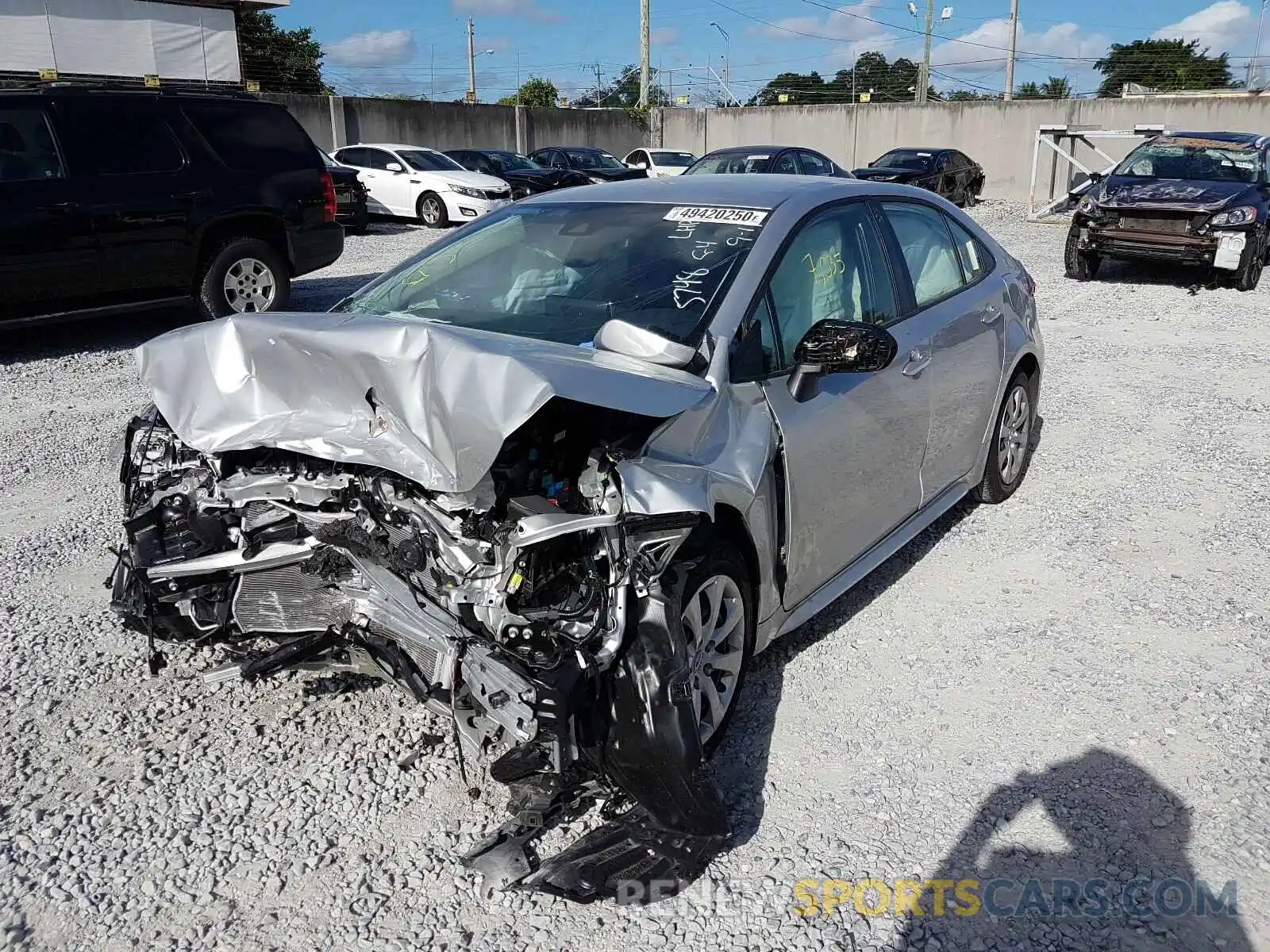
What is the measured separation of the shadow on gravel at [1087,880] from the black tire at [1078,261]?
38.0 ft

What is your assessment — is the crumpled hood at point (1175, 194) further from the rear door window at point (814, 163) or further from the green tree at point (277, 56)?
the green tree at point (277, 56)

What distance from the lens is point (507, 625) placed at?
103 inches

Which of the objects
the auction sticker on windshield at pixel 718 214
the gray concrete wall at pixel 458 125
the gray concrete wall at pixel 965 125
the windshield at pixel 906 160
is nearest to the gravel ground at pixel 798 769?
the auction sticker on windshield at pixel 718 214

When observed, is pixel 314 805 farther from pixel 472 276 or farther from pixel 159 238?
pixel 159 238

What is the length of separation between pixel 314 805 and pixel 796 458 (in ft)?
6.12

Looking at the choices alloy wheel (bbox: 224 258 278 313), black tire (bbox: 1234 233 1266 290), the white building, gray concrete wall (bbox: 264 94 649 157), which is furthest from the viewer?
gray concrete wall (bbox: 264 94 649 157)

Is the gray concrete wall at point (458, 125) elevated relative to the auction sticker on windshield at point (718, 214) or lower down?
elevated

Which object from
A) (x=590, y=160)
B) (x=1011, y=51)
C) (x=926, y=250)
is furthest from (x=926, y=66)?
(x=926, y=250)

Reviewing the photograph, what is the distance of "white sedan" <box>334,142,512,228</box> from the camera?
18.4 m

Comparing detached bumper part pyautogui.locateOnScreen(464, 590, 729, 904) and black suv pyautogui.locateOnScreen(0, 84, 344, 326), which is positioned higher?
black suv pyautogui.locateOnScreen(0, 84, 344, 326)

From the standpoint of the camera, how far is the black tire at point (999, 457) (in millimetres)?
5168

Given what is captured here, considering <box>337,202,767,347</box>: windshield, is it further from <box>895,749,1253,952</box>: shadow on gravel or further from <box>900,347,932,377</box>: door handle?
<box>895,749,1253,952</box>: shadow on gravel

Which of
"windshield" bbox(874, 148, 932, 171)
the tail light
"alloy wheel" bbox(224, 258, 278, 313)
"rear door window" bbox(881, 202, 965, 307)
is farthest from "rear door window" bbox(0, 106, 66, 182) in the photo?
"windshield" bbox(874, 148, 932, 171)

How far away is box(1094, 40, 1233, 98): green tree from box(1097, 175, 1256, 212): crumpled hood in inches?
967
